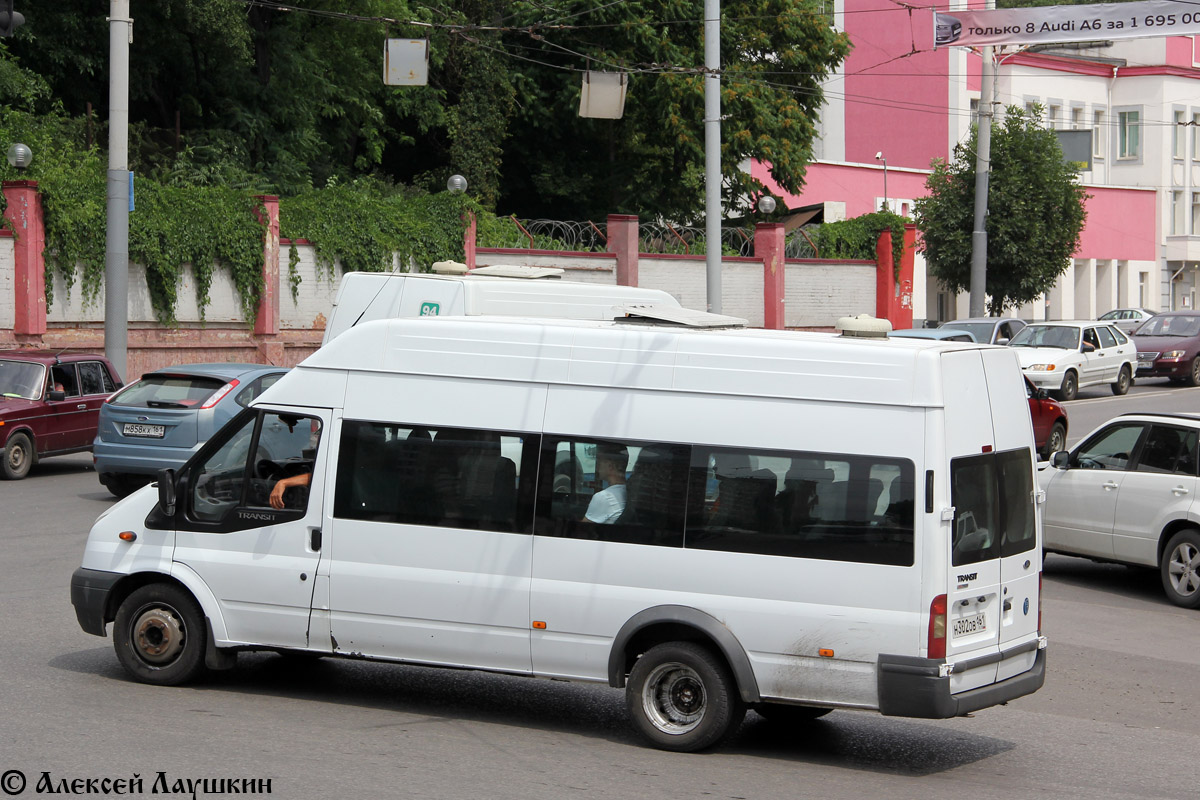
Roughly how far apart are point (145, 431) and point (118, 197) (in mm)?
7711

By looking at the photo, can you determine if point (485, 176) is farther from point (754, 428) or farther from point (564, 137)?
point (754, 428)

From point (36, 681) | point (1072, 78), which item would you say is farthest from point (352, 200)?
point (1072, 78)

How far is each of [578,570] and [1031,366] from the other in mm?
25400

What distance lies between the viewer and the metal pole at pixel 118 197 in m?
22.3

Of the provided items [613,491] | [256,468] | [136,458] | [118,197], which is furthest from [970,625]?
[118,197]

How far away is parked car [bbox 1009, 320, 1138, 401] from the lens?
102ft

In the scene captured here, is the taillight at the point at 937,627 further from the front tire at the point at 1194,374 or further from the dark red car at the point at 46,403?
the front tire at the point at 1194,374

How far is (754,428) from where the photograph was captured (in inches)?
293

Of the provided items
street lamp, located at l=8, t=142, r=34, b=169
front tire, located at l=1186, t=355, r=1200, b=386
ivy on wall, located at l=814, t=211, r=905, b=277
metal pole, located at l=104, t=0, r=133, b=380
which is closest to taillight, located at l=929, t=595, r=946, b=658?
metal pole, located at l=104, t=0, r=133, b=380

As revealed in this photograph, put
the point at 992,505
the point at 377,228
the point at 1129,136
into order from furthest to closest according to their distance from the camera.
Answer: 1. the point at 1129,136
2. the point at 377,228
3. the point at 992,505

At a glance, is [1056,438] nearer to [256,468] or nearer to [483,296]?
[483,296]

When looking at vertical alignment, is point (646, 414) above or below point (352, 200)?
below

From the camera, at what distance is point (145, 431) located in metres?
16.5

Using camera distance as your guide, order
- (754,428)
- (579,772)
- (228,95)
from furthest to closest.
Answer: (228,95), (754,428), (579,772)
